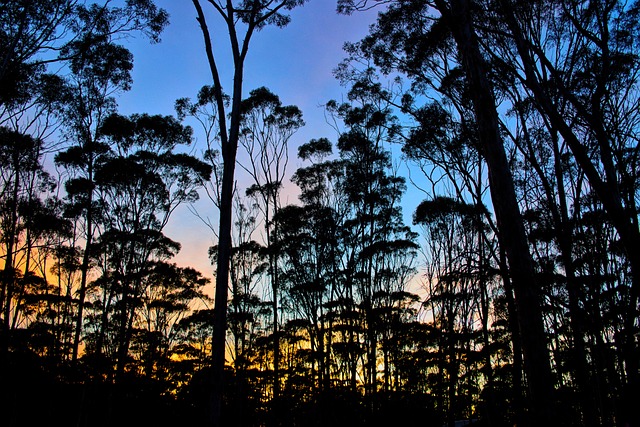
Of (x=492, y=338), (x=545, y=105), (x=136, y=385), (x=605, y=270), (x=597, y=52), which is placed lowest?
(x=136, y=385)

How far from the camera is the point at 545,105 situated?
6070 mm

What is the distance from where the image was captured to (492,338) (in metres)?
22.2

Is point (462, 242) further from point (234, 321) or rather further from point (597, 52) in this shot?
point (234, 321)

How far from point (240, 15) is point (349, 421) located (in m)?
13.6

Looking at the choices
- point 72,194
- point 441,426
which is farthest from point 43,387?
point 441,426

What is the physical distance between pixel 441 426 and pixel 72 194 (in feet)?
64.1

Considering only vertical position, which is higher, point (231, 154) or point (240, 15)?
point (240, 15)

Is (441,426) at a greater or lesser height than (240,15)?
lesser

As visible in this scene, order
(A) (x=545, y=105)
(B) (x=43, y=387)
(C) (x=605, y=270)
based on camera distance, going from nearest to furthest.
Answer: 1. (A) (x=545, y=105)
2. (C) (x=605, y=270)
3. (B) (x=43, y=387)

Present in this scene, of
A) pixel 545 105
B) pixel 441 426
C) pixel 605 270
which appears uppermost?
pixel 545 105

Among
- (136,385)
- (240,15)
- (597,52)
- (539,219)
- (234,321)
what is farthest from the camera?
(234,321)

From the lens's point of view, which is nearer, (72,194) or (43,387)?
(43,387)

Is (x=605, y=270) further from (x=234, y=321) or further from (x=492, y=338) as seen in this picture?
(x=234, y=321)

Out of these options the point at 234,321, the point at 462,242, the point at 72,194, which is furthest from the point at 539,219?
the point at 72,194
